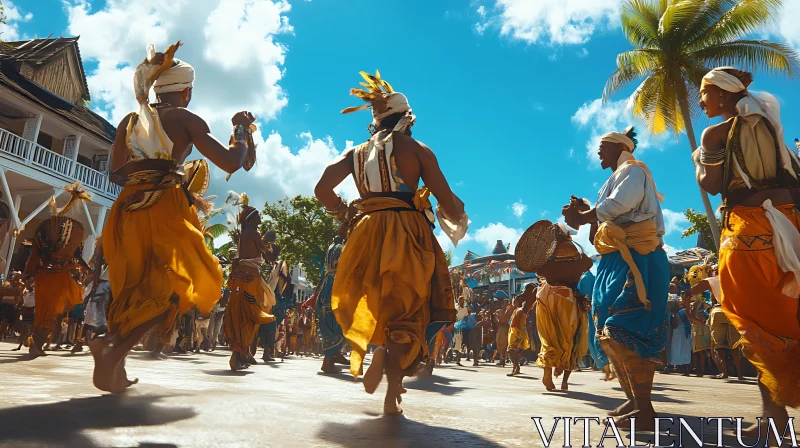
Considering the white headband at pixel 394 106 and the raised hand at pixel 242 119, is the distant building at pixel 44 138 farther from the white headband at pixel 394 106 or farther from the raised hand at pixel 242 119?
the white headband at pixel 394 106

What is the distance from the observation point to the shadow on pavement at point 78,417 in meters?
1.90

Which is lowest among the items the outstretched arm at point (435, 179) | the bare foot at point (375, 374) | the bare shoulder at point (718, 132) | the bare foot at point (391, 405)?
the bare foot at point (391, 405)

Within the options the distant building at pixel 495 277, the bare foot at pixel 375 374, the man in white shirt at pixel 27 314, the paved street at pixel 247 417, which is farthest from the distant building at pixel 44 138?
the bare foot at pixel 375 374

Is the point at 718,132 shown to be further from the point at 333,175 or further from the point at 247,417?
the point at 247,417

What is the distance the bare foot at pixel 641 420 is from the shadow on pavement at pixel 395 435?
1049mm

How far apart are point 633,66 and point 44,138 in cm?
2391

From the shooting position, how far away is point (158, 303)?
3207 millimetres

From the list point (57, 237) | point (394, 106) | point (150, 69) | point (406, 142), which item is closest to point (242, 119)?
point (150, 69)

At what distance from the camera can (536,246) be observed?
6535 mm

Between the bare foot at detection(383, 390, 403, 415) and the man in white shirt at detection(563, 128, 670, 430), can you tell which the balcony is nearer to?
the bare foot at detection(383, 390, 403, 415)

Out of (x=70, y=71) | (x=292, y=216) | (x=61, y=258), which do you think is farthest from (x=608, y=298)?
(x=292, y=216)

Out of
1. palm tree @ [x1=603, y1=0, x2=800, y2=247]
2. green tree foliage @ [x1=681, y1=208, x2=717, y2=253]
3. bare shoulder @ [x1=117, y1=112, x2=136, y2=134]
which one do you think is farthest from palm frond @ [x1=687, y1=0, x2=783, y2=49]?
bare shoulder @ [x1=117, y1=112, x2=136, y2=134]

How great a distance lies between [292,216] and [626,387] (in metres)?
35.0

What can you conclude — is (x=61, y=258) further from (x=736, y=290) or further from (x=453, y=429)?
(x=736, y=290)
